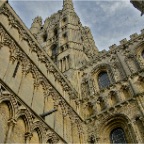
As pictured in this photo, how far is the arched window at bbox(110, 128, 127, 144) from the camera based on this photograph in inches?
512

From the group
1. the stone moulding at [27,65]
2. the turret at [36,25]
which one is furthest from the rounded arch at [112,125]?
the turret at [36,25]

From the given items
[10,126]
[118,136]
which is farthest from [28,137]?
[118,136]

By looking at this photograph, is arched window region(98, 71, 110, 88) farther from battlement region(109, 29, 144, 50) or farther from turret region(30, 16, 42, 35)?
turret region(30, 16, 42, 35)

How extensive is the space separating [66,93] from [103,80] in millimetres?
3793

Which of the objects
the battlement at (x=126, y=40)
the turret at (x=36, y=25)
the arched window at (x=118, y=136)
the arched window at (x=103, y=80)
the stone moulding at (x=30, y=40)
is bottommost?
the arched window at (x=118, y=136)

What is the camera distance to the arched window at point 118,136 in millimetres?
13011

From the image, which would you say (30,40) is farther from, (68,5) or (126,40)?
(68,5)

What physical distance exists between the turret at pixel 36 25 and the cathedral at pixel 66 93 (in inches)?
665

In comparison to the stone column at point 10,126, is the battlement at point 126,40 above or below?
above

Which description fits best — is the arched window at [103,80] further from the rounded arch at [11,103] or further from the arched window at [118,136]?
the rounded arch at [11,103]

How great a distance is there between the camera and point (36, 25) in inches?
1505

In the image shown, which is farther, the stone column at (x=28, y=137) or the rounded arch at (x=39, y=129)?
the rounded arch at (x=39, y=129)

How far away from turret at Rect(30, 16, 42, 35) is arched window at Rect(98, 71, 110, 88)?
19.8 metres

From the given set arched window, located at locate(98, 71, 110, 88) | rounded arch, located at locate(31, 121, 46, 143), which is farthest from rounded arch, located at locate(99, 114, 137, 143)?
rounded arch, located at locate(31, 121, 46, 143)
